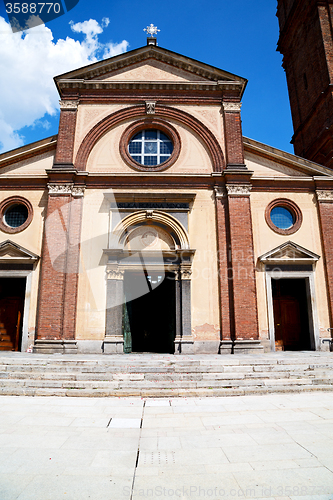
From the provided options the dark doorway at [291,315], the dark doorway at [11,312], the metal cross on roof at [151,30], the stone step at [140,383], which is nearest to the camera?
the stone step at [140,383]

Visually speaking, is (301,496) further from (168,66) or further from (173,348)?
(168,66)

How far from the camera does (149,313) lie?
14906 millimetres

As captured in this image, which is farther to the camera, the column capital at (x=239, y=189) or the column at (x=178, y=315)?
the column capital at (x=239, y=189)

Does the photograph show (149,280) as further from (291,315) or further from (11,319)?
(291,315)

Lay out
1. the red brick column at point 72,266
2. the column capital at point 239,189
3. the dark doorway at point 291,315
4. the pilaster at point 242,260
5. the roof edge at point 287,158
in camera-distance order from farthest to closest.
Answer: the roof edge at point 287,158 → the dark doorway at point 291,315 → the column capital at point 239,189 → the red brick column at point 72,266 → the pilaster at point 242,260

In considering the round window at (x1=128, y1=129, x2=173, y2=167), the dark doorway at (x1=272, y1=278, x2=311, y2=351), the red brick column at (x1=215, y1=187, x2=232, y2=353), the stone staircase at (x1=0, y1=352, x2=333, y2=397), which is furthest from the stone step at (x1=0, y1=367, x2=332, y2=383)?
the round window at (x1=128, y1=129, x2=173, y2=167)

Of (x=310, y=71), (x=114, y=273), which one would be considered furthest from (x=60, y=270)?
(x=310, y=71)

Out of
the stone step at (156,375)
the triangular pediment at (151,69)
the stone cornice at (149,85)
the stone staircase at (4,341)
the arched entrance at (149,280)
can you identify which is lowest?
the stone step at (156,375)

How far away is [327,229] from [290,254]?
2038mm

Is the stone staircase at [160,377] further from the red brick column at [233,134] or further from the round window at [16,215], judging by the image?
the red brick column at [233,134]

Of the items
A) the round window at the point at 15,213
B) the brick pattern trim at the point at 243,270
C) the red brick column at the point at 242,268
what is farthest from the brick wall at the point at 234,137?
the round window at the point at 15,213

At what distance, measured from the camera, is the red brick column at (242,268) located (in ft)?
39.5

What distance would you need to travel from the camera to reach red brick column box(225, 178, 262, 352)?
12.0 metres

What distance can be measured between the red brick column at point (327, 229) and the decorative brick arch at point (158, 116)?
462 cm
